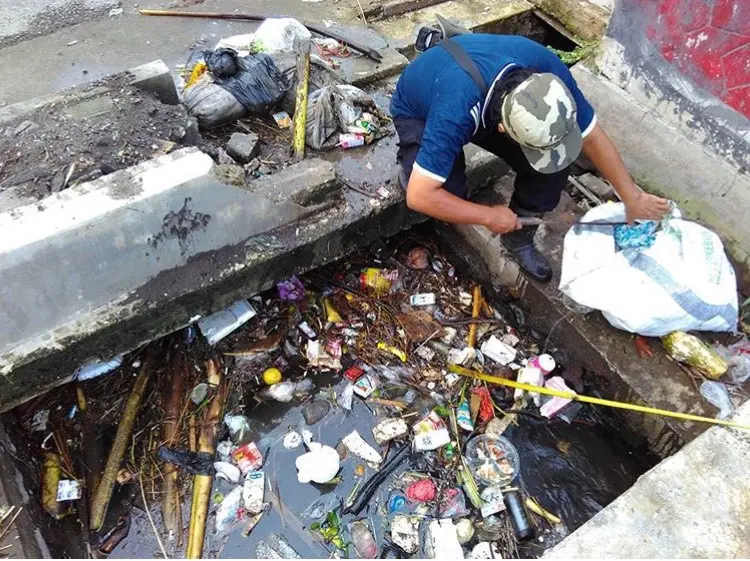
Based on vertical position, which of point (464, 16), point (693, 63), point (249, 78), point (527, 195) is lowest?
point (527, 195)

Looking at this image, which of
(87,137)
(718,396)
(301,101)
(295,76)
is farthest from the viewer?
(295,76)

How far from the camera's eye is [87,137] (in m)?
3.42

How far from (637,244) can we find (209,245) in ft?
7.87

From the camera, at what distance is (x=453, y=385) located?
3.72m

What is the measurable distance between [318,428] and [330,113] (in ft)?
6.98

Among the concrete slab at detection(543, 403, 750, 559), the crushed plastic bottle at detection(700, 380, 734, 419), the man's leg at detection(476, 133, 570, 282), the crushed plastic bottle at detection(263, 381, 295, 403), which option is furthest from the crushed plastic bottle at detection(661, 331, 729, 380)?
the crushed plastic bottle at detection(263, 381, 295, 403)

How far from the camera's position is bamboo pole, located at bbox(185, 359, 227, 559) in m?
3.10

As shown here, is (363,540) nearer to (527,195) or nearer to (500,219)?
(500,219)

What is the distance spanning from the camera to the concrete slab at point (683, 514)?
7.53 ft

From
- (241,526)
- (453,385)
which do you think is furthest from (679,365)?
(241,526)

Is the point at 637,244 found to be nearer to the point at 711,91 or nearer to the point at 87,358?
the point at 711,91

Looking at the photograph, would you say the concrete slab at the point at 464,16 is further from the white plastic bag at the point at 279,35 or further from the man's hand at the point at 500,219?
the man's hand at the point at 500,219

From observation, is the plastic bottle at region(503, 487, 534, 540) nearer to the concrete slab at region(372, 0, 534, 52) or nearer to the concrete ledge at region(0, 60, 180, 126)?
the concrete ledge at region(0, 60, 180, 126)

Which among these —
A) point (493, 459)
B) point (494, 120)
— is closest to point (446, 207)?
point (494, 120)
